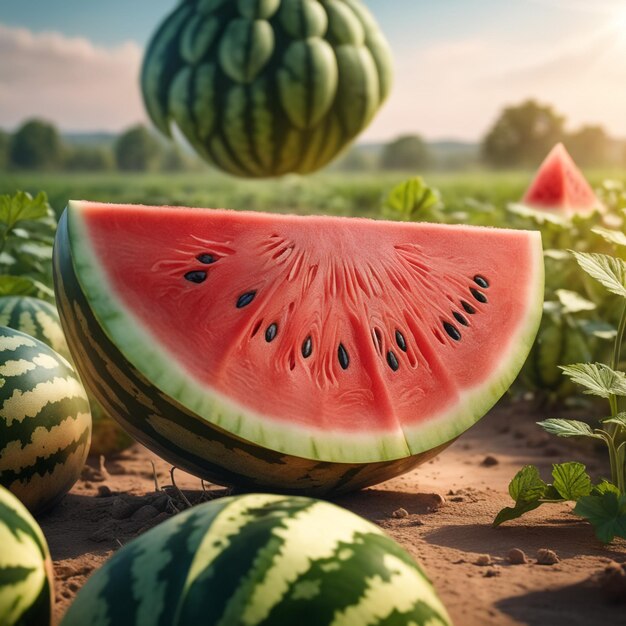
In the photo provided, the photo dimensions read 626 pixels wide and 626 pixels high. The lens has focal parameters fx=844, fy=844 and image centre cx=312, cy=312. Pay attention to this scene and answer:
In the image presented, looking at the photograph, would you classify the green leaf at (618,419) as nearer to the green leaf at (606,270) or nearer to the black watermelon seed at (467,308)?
the green leaf at (606,270)

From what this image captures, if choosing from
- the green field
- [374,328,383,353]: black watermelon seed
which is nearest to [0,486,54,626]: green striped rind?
[374,328,383,353]: black watermelon seed

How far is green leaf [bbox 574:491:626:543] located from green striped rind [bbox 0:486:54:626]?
1.30 meters

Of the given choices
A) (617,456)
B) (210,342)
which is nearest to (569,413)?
(617,456)

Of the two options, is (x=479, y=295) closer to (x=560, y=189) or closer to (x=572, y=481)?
(x=572, y=481)

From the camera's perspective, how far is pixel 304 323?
234cm

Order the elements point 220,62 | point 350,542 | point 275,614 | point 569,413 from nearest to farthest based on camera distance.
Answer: point 275,614 < point 350,542 < point 569,413 < point 220,62

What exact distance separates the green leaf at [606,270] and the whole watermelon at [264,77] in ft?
15.5

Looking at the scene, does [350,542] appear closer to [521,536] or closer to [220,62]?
[521,536]

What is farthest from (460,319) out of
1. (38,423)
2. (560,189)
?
(560,189)

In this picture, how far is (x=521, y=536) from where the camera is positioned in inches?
90.0

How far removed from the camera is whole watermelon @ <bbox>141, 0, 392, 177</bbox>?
6.78 meters

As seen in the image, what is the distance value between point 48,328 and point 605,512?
7.27 feet

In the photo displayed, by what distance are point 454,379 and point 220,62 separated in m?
5.02

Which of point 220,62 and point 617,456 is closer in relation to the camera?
point 617,456
